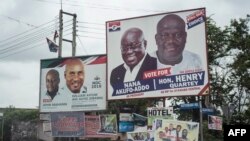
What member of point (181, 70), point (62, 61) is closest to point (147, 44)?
point (181, 70)

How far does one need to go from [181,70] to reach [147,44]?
1.68m

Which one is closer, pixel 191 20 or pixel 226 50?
pixel 191 20

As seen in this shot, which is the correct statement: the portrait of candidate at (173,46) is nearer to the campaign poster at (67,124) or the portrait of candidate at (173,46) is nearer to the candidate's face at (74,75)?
the candidate's face at (74,75)

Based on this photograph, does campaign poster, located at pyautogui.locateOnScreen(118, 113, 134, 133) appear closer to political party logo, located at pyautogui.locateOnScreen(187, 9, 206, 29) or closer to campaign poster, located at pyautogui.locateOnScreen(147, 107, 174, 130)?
campaign poster, located at pyautogui.locateOnScreen(147, 107, 174, 130)

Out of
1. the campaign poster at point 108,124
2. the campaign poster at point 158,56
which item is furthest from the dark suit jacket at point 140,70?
the campaign poster at point 108,124

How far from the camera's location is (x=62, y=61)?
19.7m

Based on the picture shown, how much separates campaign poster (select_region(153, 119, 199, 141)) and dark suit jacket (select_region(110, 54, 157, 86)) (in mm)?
2581

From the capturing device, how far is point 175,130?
48.8 ft

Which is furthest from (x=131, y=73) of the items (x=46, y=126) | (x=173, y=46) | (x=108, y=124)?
(x=46, y=126)

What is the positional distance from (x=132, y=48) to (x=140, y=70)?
2.91ft

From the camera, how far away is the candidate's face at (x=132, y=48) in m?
17.5

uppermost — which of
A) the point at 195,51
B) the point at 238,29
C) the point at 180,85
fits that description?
the point at 238,29

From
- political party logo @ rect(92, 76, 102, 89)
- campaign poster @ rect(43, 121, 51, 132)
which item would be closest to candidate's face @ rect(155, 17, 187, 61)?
political party logo @ rect(92, 76, 102, 89)

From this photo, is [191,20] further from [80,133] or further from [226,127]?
[226,127]
